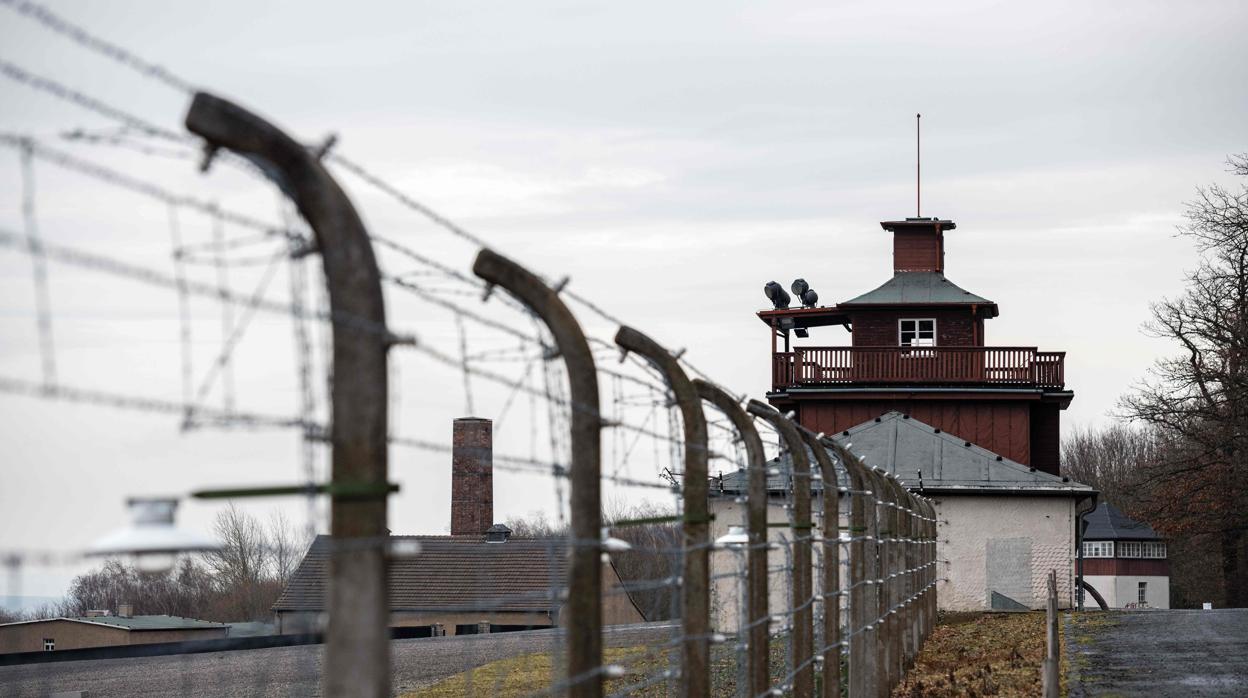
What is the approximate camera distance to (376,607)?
12.9 ft

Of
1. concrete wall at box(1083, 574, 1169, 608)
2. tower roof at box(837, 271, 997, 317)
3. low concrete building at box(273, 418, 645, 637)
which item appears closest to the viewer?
tower roof at box(837, 271, 997, 317)

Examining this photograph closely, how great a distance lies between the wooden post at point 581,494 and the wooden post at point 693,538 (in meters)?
1.39

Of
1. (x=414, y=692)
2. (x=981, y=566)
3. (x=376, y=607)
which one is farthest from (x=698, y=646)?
(x=981, y=566)

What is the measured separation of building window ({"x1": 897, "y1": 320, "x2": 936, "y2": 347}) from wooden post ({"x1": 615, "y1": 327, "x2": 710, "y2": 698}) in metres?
41.7

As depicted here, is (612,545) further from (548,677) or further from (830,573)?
(548,677)

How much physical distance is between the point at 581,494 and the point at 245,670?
83.3 ft

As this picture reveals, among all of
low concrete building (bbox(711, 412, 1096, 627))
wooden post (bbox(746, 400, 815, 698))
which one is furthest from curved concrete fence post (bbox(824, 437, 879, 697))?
low concrete building (bbox(711, 412, 1096, 627))

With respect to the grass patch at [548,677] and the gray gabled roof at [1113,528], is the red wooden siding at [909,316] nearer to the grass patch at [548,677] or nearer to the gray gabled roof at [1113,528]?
the grass patch at [548,677]

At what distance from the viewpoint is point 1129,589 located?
7569 cm

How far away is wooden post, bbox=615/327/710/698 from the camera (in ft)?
23.8

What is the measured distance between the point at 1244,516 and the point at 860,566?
34780 millimetres

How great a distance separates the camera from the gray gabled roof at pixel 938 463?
125 feet

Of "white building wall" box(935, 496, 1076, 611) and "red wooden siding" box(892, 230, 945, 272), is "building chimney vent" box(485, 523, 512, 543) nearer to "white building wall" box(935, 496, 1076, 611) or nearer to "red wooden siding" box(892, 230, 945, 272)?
"red wooden siding" box(892, 230, 945, 272)

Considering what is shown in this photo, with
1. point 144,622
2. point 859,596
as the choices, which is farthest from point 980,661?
point 144,622
